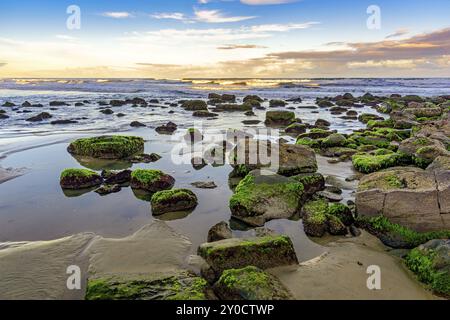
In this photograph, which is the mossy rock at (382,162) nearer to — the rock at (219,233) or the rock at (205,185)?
the rock at (205,185)

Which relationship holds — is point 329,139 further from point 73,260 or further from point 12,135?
point 12,135

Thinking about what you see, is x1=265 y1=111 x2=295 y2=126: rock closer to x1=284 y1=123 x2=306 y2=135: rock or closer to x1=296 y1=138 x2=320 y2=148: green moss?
x1=284 y1=123 x2=306 y2=135: rock

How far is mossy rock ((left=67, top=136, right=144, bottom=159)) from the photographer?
11.7 m

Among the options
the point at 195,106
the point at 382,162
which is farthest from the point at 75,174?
the point at 195,106

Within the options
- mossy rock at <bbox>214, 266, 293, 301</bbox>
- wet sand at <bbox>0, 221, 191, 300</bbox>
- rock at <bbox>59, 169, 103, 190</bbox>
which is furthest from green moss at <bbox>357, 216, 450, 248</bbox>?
rock at <bbox>59, 169, 103, 190</bbox>

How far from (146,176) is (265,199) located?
2983 mm

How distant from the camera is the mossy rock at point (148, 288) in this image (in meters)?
4.25

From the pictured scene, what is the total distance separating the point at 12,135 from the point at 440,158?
52.5 feet

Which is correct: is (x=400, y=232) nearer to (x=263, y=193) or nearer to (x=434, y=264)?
(x=434, y=264)

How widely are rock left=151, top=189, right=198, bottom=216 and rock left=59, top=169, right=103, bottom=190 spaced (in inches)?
86.3

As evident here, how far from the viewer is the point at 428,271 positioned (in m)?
4.82

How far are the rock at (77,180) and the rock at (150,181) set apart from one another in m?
1.03

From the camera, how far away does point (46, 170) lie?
10117 mm

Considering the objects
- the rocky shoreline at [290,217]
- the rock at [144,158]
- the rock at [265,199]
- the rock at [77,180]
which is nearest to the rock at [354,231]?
the rocky shoreline at [290,217]
